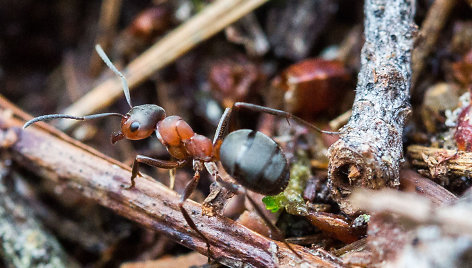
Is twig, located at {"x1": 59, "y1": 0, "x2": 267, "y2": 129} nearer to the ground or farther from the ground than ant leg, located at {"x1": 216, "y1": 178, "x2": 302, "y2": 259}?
farther from the ground

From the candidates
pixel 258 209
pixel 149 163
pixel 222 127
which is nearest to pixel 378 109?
pixel 258 209

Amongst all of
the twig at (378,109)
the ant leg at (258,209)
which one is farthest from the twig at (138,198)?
the twig at (378,109)

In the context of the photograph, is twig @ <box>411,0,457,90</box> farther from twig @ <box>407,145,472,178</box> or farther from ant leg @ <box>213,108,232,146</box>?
ant leg @ <box>213,108,232,146</box>

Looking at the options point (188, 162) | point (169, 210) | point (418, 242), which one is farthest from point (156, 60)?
point (418, 242)

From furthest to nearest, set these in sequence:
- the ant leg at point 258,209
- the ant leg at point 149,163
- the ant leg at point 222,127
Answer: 1. the ant leg at point 222,127
2. the ant leg at point 149,163
3. the ant leg at point 258,209

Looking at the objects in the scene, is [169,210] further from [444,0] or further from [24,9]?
[24,9]

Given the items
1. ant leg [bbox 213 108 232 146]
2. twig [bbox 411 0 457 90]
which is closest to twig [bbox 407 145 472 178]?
twig [bbox 411 0 457 90]

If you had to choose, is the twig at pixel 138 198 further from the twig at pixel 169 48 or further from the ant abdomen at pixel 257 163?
the twig at pixel 169 48
